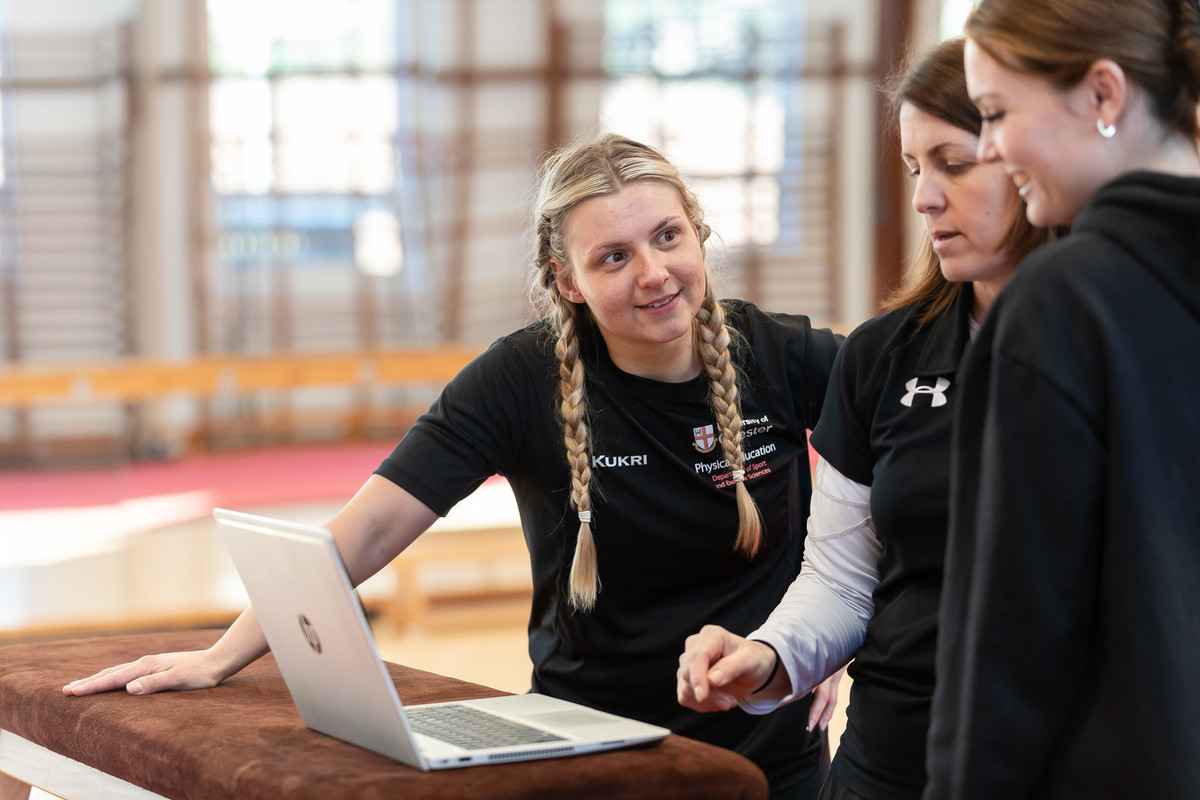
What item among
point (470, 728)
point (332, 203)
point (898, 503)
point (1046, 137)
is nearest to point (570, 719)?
point (470, 728)

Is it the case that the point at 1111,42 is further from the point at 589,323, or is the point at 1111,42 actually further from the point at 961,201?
the point at 589,323

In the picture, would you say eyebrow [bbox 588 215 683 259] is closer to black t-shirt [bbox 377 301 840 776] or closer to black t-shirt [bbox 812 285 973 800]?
black t-shirt [bbox 377 301 840 776]

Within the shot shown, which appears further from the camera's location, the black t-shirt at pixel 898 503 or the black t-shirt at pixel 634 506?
the black t-shirt at pixel 634 506

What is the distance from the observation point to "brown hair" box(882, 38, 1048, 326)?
116 centimetres

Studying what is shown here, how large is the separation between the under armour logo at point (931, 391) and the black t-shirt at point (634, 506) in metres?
0.52

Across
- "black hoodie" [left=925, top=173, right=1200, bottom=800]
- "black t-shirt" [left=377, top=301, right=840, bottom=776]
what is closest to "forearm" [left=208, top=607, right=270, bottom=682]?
"black t-shirt" [left=377, top=301, right=840, bottom=776]

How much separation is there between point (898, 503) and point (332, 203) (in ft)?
19.6

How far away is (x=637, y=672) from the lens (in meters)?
1.64

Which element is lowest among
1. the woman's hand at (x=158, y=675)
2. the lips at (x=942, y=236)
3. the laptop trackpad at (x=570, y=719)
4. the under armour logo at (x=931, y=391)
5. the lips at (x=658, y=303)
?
the woman's hand at (x=158, y=675)

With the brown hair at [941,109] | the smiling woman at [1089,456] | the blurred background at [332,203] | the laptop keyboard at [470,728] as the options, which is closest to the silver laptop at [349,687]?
the laptop keyboard at [470,728]

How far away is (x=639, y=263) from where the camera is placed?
65.0 inches

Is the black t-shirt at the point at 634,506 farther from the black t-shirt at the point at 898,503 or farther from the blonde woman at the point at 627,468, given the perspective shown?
the black t-shirt at the point at 898,503

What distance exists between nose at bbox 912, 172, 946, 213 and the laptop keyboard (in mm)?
636

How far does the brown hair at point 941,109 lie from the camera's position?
116 cm
